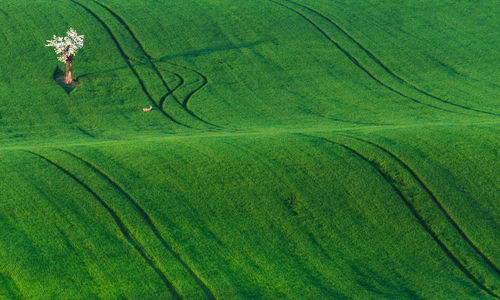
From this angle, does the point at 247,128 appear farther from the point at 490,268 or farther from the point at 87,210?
the point at 490,268

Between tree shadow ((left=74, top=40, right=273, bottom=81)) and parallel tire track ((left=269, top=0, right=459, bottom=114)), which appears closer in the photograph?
parallel tire track ((left=269, top=0, right=459, bottom=114))

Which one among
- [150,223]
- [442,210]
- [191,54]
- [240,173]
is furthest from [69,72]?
[442,210]

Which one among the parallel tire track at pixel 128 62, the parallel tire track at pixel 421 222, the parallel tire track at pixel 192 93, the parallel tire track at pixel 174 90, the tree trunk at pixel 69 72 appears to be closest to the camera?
the parallel tire track at pixel 421 222

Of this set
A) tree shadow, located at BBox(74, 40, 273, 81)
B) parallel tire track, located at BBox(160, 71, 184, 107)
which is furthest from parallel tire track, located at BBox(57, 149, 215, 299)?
tree shadow, located at BBox(74, 40, 273, 81)

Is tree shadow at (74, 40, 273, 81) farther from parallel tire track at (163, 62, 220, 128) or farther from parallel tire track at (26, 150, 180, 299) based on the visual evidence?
parallel tire track at (26, 150, 180, 299)

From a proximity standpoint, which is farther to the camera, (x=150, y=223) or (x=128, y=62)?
(x=128, y=62)

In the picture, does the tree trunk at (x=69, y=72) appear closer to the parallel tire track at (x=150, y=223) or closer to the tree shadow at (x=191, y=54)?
the tree shadow at (x=191, y=54)

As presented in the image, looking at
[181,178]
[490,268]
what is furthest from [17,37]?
[490,268]

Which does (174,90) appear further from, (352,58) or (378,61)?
(378,61)

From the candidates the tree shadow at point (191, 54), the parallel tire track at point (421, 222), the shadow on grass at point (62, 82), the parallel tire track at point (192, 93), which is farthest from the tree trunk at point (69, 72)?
the parallel tire track at point (421, 222)
